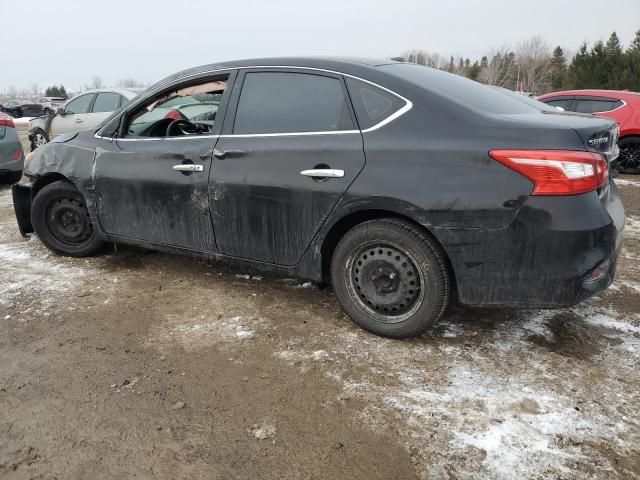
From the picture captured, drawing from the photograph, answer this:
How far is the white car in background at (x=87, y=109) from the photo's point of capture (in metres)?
9.82

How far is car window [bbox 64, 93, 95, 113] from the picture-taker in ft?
33.6

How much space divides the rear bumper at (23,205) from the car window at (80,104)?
248 inches

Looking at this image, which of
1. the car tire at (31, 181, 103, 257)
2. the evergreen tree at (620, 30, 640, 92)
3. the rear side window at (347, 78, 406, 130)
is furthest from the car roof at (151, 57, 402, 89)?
the evergreen tree at (620, 30, 640, 92)

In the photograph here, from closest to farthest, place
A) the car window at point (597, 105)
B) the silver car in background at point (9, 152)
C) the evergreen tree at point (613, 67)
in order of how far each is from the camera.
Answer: the silver car in background at point (9, 152) < the car window at point (597, 105) < the evergreen tree at point (613, 67)

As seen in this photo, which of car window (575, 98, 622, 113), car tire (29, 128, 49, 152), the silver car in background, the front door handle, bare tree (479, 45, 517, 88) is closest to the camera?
the front door handle

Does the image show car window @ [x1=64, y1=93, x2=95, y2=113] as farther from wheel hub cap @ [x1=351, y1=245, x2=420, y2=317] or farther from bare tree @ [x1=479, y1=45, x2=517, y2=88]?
bare tree @ [x1=479, y1=45, x2=517, y2=88]

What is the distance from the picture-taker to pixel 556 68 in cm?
5872

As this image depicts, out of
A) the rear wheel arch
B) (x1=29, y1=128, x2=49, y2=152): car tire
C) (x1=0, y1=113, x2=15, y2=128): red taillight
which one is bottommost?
the rear wheel arch

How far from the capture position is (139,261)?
4.45 m

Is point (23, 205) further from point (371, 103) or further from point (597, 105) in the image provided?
point (597, 105)

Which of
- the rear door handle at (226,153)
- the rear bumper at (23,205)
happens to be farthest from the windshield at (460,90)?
the rear bumper at (23,205)

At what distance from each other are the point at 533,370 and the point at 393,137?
1465 mm

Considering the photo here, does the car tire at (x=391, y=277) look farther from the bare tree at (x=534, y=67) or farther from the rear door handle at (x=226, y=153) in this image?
the bare tree at (x=534, y=67)

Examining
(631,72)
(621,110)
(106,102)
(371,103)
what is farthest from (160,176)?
(631,72)
